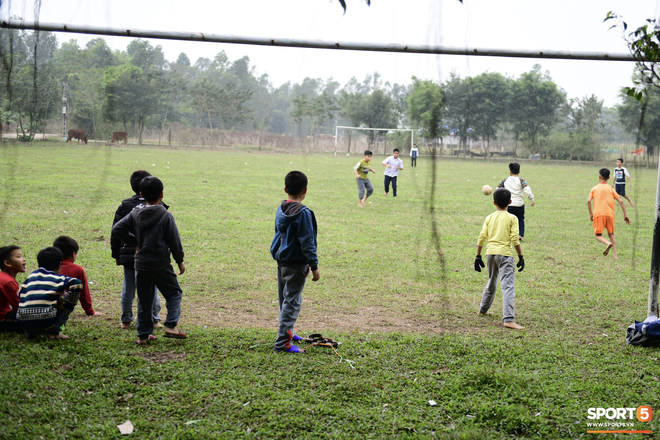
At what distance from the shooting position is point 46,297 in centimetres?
409

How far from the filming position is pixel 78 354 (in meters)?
3.98

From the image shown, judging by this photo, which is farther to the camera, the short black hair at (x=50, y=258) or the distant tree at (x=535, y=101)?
the distant tree at (x=535, y=101)

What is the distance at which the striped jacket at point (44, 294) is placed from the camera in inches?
160

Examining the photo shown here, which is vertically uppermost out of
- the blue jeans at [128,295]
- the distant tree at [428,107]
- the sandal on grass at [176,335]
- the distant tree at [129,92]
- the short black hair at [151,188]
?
the distant tree at [129,92]

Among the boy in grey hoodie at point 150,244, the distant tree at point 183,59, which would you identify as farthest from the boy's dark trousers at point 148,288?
the distant tree at point 183,59

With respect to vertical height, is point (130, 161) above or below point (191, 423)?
above

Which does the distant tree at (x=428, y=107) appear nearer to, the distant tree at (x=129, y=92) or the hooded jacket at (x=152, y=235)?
the hooded jacket at (x=152, y=235)

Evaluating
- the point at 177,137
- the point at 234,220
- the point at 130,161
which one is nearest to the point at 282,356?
the point at 234,220

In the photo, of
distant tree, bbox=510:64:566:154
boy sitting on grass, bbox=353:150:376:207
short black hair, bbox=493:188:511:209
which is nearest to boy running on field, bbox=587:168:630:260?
short black hair, bbox=493:188:511:209

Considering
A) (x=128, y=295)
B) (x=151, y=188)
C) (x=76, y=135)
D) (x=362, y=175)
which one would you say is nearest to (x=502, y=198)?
(x=151, y=188)

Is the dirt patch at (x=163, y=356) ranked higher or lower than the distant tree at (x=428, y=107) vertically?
lower

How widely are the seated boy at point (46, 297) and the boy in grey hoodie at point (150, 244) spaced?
20.8 inches

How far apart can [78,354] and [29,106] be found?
2112 mm

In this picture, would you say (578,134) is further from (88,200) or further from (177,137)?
(88,200)
